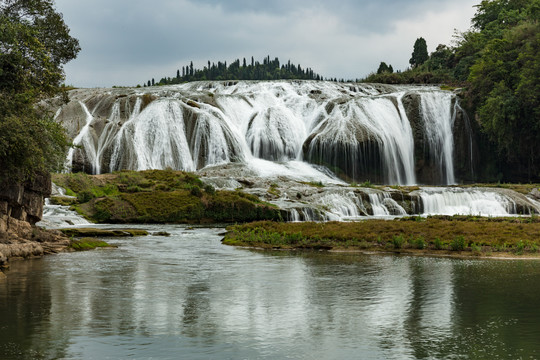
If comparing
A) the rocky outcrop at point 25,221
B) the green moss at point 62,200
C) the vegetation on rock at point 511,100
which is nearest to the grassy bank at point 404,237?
the rocky outcrop at point 25,221

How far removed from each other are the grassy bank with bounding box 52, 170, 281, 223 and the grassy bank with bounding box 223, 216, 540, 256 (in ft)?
35.9

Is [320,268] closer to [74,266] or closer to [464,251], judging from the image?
[464,251]

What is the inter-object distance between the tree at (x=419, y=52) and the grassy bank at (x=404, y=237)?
9873cm

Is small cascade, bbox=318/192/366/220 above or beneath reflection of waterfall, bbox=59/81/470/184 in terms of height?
beneath

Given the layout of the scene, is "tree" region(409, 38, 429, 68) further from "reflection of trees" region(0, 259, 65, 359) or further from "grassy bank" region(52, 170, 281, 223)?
"reflection of trees" region(0, 259, 65, 359)

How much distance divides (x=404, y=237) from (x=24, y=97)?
48.4 feet

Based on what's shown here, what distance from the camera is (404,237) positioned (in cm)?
2211

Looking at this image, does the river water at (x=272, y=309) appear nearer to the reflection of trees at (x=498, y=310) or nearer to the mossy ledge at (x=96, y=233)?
the reflection of trees at (x=498, y=310)

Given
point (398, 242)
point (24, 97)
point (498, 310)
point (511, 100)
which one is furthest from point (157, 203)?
point (511, 100)

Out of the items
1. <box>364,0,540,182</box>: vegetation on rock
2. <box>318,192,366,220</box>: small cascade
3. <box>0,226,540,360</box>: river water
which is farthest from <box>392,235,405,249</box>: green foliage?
<box>364,0,540,182</box>: vegetation on rock

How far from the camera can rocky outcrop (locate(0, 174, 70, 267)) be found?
64.1 feet

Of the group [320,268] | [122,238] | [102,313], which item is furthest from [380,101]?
[102,313]

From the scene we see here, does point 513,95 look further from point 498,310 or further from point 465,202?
point 498,310

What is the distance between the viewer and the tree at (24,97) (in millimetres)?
18312
